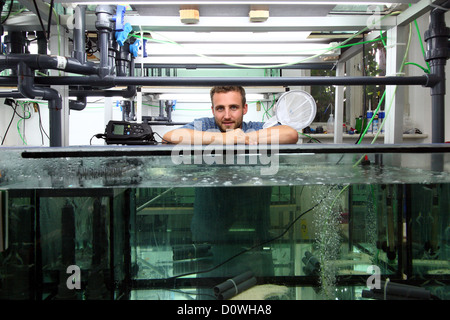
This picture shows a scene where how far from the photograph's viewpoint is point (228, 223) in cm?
104

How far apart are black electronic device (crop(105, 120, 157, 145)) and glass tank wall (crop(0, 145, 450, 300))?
835 mm

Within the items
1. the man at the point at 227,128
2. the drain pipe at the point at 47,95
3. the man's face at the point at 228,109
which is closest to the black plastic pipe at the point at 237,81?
the drain pipe at the point at 47,95

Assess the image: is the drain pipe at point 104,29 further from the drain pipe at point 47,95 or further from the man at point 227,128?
the man at point 227,128

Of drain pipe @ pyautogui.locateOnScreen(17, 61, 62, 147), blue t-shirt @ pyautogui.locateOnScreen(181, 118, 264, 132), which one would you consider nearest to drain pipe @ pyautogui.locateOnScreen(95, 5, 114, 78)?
drain pipe @ pyautogui.locateOnScreen(17, 61, 62, 147)

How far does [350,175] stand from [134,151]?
64 cm

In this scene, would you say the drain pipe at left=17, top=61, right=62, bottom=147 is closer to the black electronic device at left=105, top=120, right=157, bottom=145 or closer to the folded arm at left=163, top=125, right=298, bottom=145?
the black electronic device at left=105, top=120, right=157, bottom=145

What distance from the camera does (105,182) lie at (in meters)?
0.83

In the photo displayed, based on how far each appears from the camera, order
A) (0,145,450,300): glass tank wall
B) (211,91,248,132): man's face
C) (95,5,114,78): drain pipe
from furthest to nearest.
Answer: (211,91,248,132): man's face → (95,5,114,78): drain pipe → (0,145,450,300): glass tank wall

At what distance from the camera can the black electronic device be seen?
1.75 m

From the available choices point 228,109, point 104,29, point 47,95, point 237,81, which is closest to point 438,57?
point 237,81

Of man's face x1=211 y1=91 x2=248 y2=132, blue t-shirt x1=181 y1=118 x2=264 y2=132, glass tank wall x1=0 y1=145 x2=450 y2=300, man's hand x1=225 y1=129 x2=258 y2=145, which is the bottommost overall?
glass tank wall x1=0 y1=145 x2=450 y2=300
